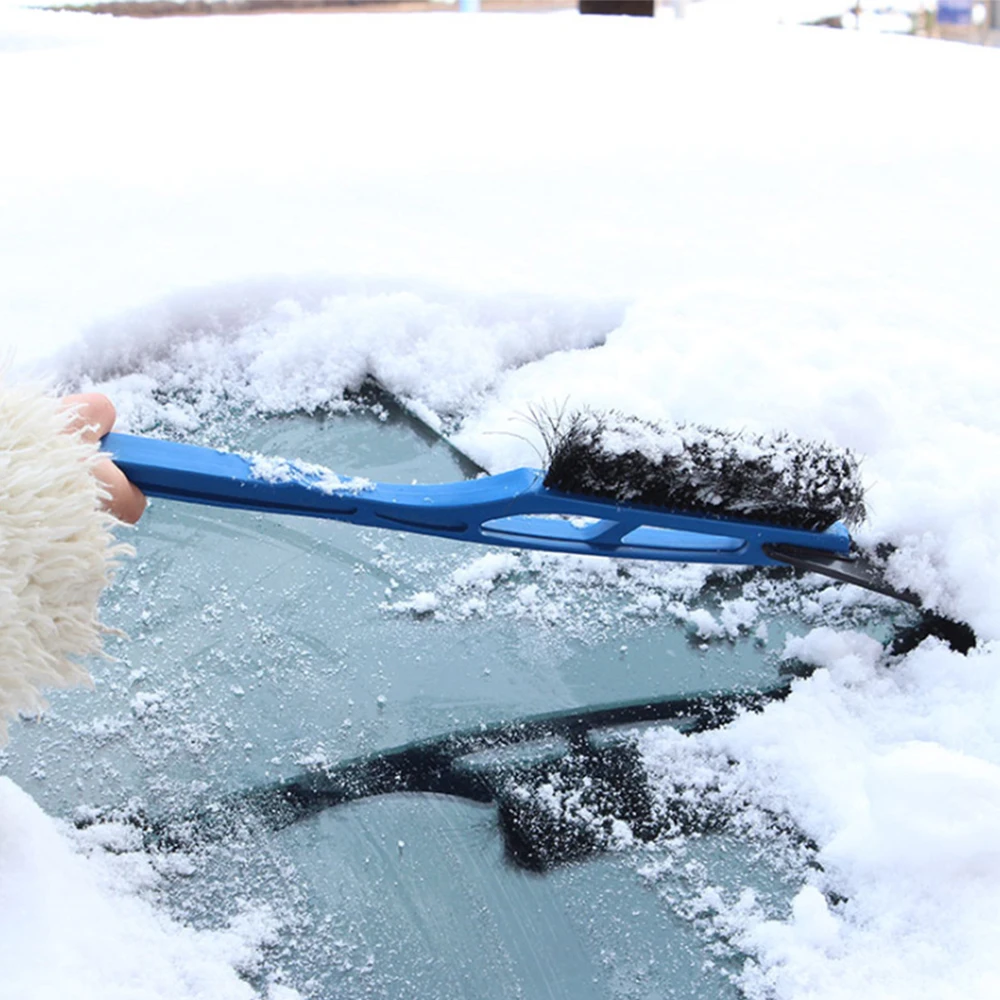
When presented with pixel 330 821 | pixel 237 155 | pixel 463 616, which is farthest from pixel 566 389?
pixel 237 155

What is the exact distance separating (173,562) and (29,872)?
1.34ft

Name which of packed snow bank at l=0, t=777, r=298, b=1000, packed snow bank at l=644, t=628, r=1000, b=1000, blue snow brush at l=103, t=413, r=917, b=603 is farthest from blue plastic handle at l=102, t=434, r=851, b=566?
packed snow bank at l=0, t=777, r=298, b=1000

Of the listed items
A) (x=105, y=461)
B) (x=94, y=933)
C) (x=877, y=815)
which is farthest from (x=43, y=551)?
(x=877, y=815)

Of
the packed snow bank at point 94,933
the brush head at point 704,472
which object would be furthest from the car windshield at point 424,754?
the brush head at point 704,472

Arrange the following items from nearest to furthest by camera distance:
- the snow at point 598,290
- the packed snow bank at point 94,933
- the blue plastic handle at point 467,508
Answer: the packed snow bank at point 94,933, the snow at point 598,290, the blue plastic handle at point 467,508

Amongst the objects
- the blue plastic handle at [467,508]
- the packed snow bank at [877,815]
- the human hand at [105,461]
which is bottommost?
the packed snow bank at [877,815]

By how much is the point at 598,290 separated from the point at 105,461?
0.73 m

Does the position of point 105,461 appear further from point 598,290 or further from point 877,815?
point 598,290

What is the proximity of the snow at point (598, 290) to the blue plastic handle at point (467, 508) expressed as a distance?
0.30 ft

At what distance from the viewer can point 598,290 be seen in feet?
4.48

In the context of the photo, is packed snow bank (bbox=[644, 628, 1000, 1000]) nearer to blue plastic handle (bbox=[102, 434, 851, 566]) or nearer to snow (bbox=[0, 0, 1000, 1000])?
snow (bbox=[0, 0, 1000, 1000])

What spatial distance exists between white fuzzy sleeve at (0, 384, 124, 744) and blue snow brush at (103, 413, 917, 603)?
0.10m

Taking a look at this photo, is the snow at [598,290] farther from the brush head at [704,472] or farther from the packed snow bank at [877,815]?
the brush head at [704,472]

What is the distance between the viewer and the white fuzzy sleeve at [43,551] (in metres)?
0.69
